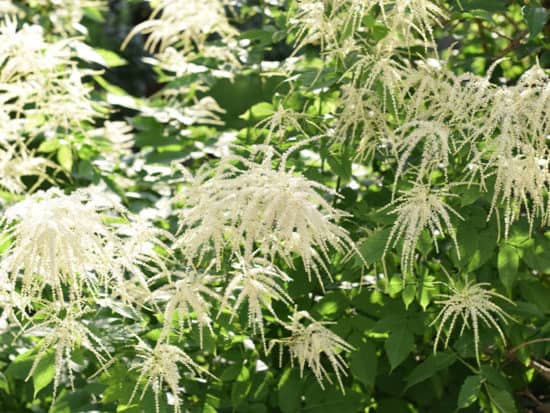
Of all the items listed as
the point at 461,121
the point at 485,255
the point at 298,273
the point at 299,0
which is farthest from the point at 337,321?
the point at 299,0

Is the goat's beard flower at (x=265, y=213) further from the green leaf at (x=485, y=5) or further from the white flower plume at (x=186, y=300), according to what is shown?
the green leaf at (x=485, y=5)

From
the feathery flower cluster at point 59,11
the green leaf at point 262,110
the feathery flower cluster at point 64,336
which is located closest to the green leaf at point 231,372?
the feathery flower cluster at point 64,336

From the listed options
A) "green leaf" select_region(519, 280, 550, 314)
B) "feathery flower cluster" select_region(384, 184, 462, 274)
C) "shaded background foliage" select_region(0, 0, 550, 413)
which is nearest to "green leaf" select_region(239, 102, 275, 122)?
"shaded background foliage" select_region(0, 0, 550, 413)

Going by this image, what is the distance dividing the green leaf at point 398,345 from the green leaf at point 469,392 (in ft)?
0.67

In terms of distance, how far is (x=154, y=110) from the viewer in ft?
13.8

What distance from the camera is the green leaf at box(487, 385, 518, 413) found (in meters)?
2.77

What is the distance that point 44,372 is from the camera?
2619mm

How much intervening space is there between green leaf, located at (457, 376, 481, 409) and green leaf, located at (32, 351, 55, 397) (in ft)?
4.03

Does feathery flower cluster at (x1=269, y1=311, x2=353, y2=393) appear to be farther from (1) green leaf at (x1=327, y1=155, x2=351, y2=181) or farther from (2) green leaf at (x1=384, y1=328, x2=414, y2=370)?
(1) green leaf at (x1=327, y1=155, x2=351, y2=181)

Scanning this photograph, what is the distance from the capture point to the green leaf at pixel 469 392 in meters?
2.70

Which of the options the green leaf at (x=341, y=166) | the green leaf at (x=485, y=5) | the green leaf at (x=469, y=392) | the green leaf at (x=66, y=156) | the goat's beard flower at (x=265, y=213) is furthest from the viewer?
the green leaf at (x=66, y=156)

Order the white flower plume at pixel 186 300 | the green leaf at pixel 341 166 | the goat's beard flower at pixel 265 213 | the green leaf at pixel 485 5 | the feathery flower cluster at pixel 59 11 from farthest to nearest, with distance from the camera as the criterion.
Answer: the feathery flower cluster at pixel 59 11 < the green leaf at pixel 485 5 < the green leaf at pixel 341 166 < the white flower plume at pixel 186 300 < the goat's beard flower at pixel 265 213

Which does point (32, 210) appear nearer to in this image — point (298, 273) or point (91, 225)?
point (91, 225)

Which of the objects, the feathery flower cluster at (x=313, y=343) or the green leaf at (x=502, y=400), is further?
the green leaf at (x=502, y=400)
